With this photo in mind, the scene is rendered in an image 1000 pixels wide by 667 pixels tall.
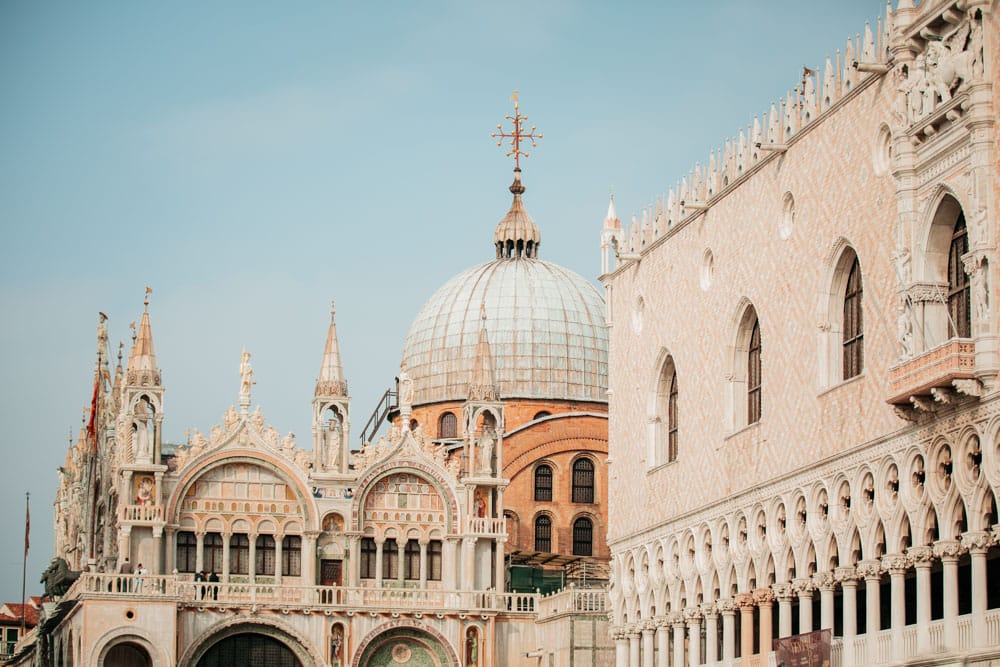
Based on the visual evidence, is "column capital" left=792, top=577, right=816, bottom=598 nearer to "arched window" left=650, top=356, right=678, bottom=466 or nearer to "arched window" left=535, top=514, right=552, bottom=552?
"arched window" left=650, top=356, right=678, bottom=466

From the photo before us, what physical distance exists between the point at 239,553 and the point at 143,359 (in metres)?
6.05

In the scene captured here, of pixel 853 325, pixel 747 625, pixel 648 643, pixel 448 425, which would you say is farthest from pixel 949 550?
pixel 448 425

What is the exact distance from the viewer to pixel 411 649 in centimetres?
5544

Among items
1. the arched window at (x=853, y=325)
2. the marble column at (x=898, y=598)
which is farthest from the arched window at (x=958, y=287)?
the marble column at (x=898, y=598)

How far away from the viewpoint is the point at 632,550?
48531 millimetres

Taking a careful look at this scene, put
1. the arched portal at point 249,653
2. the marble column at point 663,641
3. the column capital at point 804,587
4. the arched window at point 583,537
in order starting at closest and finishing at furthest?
1. the column capital at point 804,587
2. the marble column at point 663,641
3. the arched portal at point 249,653
4. the arched window at point 583,537

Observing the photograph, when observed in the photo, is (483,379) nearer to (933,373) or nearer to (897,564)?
(897,564)

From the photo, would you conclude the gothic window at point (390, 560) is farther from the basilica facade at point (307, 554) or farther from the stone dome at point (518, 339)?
the stone dome at point (518, 339)

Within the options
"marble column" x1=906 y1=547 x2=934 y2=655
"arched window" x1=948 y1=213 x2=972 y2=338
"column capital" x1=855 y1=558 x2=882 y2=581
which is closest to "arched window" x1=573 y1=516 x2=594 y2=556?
"column capital" x1=855 y1=558 x2=882 y2=581

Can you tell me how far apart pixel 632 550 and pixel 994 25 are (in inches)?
807

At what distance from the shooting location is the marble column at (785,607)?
39.2 m

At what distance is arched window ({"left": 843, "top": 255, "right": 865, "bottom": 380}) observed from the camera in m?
36.6

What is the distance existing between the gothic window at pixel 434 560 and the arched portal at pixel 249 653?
484cm

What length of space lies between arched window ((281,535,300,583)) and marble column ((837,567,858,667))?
22.7 m
